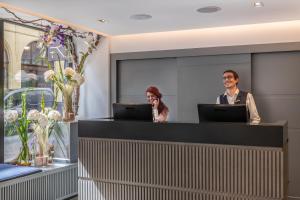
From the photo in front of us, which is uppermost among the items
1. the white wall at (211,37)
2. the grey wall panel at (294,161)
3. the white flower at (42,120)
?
the white wall at (211,37)

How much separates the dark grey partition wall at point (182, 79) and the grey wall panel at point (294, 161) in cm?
85

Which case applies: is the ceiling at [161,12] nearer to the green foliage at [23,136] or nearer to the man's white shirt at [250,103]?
the man's white shirt at [250,103]

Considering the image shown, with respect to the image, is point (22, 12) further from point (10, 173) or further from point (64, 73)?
point (10, 173)

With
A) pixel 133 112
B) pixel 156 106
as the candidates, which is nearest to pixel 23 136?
pixel 156 106

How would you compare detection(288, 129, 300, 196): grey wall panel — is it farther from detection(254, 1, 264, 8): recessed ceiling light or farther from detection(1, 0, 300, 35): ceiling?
detection(254, 1, 264, 8): recessed ceiling light

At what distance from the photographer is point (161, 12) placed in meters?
3.84

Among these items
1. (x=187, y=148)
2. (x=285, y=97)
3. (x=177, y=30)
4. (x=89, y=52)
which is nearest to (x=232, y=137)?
(x=187, y=148)

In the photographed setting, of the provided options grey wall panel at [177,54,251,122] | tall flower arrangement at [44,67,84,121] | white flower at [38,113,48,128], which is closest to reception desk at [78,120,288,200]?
white flower at [38,113,48,128]

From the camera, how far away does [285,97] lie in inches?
173

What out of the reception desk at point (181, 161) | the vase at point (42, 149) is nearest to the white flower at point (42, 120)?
the vase at point (42, 149)

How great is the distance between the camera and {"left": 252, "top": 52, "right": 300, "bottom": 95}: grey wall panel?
434cm

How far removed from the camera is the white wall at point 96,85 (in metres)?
5.36

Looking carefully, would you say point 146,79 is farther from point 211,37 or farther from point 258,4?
point 258,4

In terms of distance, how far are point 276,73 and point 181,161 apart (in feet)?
8.10
